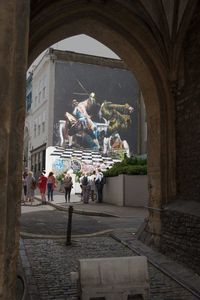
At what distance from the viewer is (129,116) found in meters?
34.2

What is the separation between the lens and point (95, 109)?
3225 cm

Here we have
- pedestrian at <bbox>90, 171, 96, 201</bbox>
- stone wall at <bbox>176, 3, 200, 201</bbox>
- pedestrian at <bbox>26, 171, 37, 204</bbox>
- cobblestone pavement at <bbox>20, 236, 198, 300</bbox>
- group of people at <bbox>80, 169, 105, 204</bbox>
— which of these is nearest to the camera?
cobblestone pavement at <bbox>20, 236, 198, 300</bbox>

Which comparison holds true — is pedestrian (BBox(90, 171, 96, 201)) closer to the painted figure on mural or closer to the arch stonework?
the arch stonework

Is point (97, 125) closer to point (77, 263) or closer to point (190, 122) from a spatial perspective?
point (190, 122)

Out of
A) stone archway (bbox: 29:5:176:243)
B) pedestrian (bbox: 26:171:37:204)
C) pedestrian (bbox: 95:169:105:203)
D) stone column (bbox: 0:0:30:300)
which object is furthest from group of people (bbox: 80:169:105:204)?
stone column (bbox: 0:0:30:300)

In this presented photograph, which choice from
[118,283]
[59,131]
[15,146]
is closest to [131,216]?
[118,283]

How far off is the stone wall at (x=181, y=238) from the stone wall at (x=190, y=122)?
51 centimetres

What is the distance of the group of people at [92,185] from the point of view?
18891 millimetres

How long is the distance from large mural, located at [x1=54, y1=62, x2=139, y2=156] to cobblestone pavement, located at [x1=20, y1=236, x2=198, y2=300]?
2115cm

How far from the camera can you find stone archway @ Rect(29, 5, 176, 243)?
29.9 feet

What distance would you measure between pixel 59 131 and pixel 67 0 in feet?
71.6

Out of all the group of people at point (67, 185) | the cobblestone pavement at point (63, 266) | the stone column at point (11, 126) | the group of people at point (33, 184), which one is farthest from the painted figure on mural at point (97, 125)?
the stone column at point (11, 126)

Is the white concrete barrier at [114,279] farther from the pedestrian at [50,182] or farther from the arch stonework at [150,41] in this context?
the pedestrian at [50,182]

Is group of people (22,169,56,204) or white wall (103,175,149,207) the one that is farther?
group of people (22,169,56,204)
